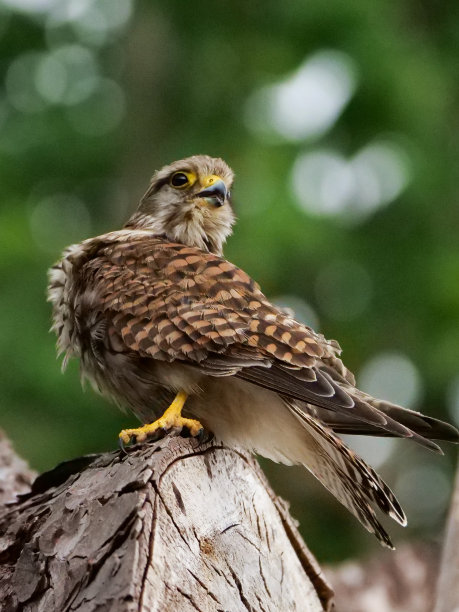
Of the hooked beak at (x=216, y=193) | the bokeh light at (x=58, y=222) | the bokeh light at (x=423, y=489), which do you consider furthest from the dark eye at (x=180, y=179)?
the bokeh light at (x=423, y=489)

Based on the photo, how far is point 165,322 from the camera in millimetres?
3051

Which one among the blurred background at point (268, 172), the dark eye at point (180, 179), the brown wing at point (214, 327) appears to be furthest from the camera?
the blurred background at point (268, 172)

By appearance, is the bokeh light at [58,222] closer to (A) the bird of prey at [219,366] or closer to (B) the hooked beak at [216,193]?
(B) the hooked beak at [216,193]

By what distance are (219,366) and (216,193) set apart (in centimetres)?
123

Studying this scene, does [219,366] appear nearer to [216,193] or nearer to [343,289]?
[216,193]

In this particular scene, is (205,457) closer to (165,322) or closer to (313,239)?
(165,322)

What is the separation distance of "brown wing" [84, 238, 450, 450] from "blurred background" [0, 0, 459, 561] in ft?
11.2

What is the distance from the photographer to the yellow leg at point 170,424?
2834 mm

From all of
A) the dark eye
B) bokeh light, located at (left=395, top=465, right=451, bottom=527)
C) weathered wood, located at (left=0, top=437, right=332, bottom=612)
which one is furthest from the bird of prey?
bokeh light, located at (left=395, top=465, right=451, bottom=527)

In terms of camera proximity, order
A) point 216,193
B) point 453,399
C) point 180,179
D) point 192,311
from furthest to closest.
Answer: point 453,399 → point 180,179 → point 216,193 → point 192,311

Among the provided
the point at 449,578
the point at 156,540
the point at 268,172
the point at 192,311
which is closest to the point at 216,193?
the point at 192,311

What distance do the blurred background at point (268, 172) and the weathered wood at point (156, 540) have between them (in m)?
3.89

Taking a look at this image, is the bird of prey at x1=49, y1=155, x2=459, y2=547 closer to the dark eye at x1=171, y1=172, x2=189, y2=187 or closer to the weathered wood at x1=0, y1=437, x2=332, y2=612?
the weathered wood at x1=0, y1=437, x2=332, y2=612

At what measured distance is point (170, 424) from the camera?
2916 millimetres
